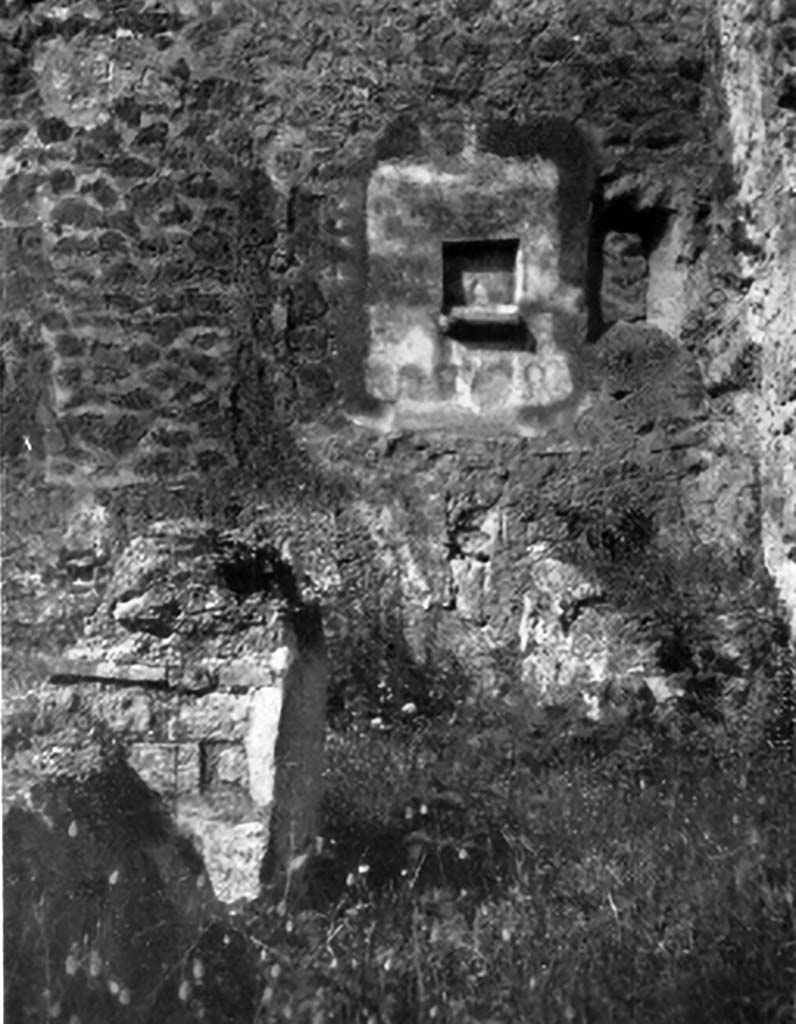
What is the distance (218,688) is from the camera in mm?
3426

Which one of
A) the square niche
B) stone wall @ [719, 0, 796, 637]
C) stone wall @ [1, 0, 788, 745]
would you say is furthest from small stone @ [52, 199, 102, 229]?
stone wall @ [719, 0, 796, 637]

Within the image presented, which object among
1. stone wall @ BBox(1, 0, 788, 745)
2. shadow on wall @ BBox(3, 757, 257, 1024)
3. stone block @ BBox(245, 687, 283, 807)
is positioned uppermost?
stone wall @ BBox(1, 0, 788, 745)

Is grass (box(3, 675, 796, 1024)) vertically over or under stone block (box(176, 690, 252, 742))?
under

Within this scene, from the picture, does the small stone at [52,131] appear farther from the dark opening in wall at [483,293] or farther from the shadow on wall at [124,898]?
the shadow on wall at [124,898]

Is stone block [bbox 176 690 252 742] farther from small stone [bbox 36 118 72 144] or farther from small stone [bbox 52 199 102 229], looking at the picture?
small stone [bbox 36 118 72 144]

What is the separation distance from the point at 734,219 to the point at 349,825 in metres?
1.20

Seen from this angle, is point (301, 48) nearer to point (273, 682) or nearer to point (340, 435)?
point (340, 435)

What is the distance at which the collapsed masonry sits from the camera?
3.41 metres

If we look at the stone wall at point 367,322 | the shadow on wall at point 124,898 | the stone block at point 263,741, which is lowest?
the shadow on wall at point 124,898

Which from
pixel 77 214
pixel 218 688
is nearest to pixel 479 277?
pixel 77 214

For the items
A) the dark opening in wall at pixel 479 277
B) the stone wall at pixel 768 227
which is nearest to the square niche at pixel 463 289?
the dark opening in wall at pixel 479 277

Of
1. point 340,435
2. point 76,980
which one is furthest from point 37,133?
point 76,980

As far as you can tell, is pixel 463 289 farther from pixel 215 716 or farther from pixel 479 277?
pixel 215 716

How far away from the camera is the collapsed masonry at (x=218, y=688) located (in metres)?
3.41
